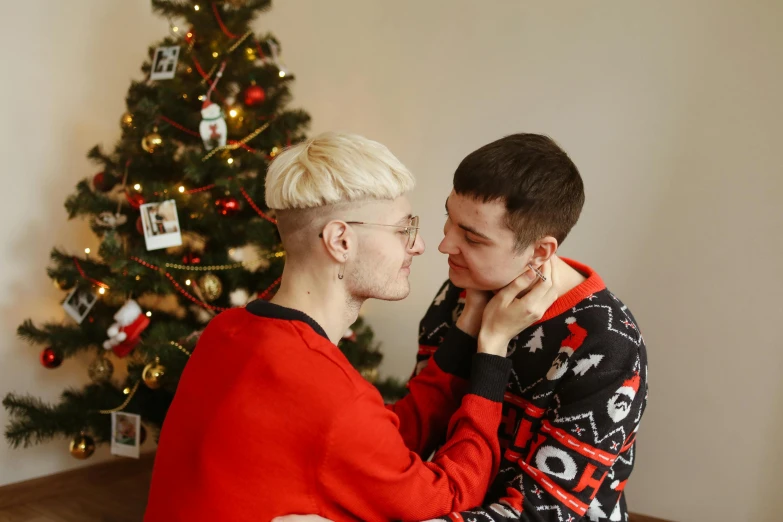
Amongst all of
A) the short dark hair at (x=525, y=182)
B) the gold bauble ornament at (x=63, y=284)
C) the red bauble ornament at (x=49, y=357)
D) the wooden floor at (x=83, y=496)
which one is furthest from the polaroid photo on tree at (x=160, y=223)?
the short dark hair at (x=525, y=182)

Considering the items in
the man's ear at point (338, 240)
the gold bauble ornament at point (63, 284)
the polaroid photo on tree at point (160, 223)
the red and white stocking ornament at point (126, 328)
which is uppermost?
the man's ear at point (338, 240)

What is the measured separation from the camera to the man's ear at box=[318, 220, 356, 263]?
124cm

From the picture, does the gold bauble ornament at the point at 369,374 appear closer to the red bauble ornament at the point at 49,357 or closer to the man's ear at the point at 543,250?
the red bauble ornament at the point at 49,357

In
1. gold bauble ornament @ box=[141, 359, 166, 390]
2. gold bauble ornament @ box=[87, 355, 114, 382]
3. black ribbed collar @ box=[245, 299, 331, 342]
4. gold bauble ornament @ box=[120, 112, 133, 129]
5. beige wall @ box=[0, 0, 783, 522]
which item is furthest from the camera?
gold bauble ornament @ box=[87, 355, 114, 382]

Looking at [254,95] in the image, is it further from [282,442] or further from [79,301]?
[282,442]

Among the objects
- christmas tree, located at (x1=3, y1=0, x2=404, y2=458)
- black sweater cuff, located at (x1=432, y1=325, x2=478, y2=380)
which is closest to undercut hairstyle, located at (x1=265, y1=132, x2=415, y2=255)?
black sweater cuff, located at (x1=432, y1=325, x2=478, y2=380)

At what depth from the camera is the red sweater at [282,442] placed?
1.08 metres

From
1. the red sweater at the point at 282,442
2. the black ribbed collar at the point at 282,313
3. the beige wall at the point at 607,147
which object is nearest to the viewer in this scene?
the red sweater at the point at 282,442

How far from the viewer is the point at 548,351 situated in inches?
54.6

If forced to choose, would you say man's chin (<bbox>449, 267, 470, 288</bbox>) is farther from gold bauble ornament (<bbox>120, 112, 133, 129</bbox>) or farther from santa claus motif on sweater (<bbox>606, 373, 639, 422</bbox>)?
gold bauble ornament (<bbox>120, 112, 133, 129</bbox>)

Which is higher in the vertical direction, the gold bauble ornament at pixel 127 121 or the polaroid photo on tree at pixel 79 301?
the gold bauble ornament at pixel 127 121

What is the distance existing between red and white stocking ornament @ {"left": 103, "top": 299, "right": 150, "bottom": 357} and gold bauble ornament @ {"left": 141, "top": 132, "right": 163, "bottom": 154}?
1.91 ft

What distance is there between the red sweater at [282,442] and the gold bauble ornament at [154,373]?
4.01 feet

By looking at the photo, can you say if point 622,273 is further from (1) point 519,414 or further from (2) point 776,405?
(1) point 519,414
